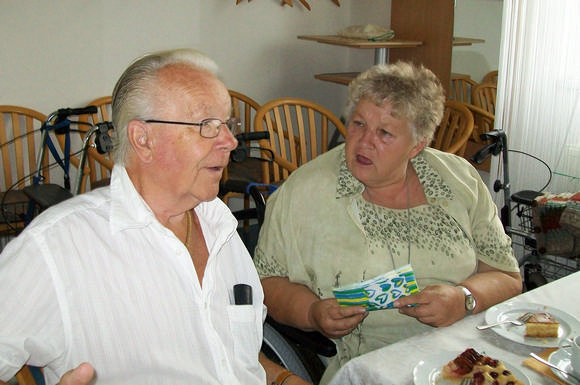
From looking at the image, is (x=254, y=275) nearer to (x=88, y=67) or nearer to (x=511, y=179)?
(x=511, y=179)

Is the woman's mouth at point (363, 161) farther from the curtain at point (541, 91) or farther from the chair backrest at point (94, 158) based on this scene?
the chair backrest at point (94, 158)

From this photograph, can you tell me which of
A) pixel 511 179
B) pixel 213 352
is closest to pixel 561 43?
pixel 511 179

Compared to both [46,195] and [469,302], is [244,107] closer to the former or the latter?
[46,195]

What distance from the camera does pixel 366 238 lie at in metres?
1.60

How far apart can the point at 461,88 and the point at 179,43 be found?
180 cm

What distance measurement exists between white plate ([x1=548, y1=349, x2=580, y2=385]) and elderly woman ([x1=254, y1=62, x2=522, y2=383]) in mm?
351

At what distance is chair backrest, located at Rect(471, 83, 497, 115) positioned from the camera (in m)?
3.36

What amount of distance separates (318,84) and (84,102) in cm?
178

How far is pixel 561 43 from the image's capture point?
281 centimetres

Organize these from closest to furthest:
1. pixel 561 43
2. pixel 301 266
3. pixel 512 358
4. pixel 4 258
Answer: pixel 4 258, pixel 512 358, pixel 301 266, pixel 561 43

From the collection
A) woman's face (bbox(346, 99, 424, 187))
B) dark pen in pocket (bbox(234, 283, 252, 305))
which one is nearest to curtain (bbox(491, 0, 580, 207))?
woman's face (bbox(346, 99, 424, 187))

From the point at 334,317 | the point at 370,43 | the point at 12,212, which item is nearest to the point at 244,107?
the point at 370,43

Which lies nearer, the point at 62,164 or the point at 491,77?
the point at 62,164

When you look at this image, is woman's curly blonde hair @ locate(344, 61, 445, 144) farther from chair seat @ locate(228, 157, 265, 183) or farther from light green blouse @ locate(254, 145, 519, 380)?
chair seat @ locate(228, 157, 265, 183)
